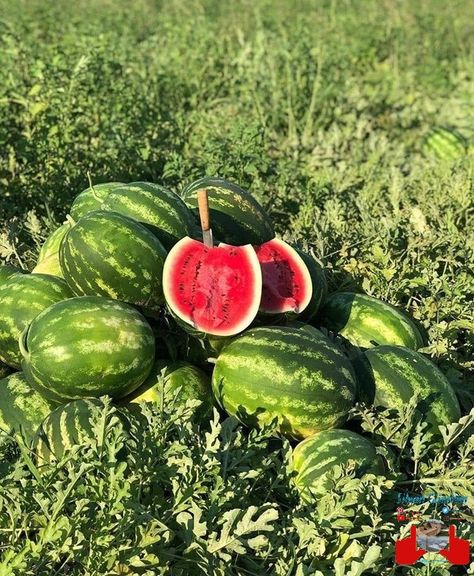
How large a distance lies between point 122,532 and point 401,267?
2.25 m

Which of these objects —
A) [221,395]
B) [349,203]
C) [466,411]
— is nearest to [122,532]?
[221,395]

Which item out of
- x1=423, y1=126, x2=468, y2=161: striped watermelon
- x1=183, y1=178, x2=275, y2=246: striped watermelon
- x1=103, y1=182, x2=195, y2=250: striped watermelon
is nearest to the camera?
x1=103, y1=182, x2=195, y2=250: striped watermelon

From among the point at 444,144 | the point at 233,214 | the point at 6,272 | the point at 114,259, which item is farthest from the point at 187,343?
the point at 444,144

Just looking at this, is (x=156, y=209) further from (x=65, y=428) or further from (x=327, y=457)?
(x=327, y=457)

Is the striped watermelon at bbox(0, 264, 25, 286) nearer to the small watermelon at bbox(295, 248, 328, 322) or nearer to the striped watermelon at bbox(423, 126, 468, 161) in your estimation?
the small watermelon at bbox(295, 248, 328, 322)

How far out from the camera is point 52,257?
3334mm

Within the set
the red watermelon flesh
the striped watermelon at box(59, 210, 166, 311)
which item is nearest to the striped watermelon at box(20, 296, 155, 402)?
the striped watermelon at box(59, 210, 166, 311)

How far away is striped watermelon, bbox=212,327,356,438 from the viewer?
2627 millimetres

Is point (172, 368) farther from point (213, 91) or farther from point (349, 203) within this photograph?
point (213, 91)

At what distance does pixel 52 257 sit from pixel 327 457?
1595 millimetres

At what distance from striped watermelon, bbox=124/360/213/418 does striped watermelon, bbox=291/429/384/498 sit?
0.41 m

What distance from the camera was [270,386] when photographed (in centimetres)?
263

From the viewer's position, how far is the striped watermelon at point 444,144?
7172 millimetres

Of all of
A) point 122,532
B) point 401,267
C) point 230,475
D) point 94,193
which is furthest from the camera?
point 401,267
